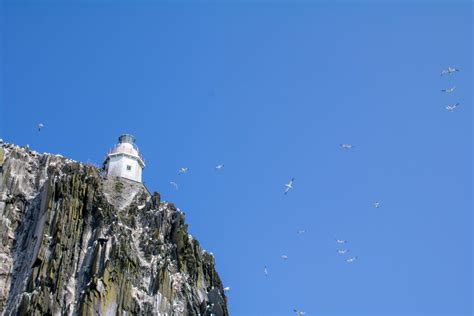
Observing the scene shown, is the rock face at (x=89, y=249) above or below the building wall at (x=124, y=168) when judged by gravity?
below

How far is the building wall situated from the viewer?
10506 cm

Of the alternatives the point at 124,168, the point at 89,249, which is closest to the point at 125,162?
the point at 124,168

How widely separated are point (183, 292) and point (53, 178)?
61.6 ft

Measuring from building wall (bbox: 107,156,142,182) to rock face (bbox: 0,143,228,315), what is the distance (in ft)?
23.8

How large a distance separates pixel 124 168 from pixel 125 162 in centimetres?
109

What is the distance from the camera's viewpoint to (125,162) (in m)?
107

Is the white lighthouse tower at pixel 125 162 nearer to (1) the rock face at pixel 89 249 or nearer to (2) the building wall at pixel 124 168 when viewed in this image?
(2) the building wall at pixel 124 168

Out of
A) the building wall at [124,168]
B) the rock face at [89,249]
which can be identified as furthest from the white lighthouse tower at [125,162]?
the rock face at [89,249]

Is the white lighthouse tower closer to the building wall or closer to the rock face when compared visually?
the building wall

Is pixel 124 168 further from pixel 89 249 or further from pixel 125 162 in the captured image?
pixel 89 249

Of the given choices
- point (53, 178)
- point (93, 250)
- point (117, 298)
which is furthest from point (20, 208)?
point (117, 298)

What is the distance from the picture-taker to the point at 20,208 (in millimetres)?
88438

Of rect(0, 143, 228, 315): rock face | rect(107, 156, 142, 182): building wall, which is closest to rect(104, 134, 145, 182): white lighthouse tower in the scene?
rect(107, 156, 142, 182): building wall

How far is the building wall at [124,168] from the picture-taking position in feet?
345
